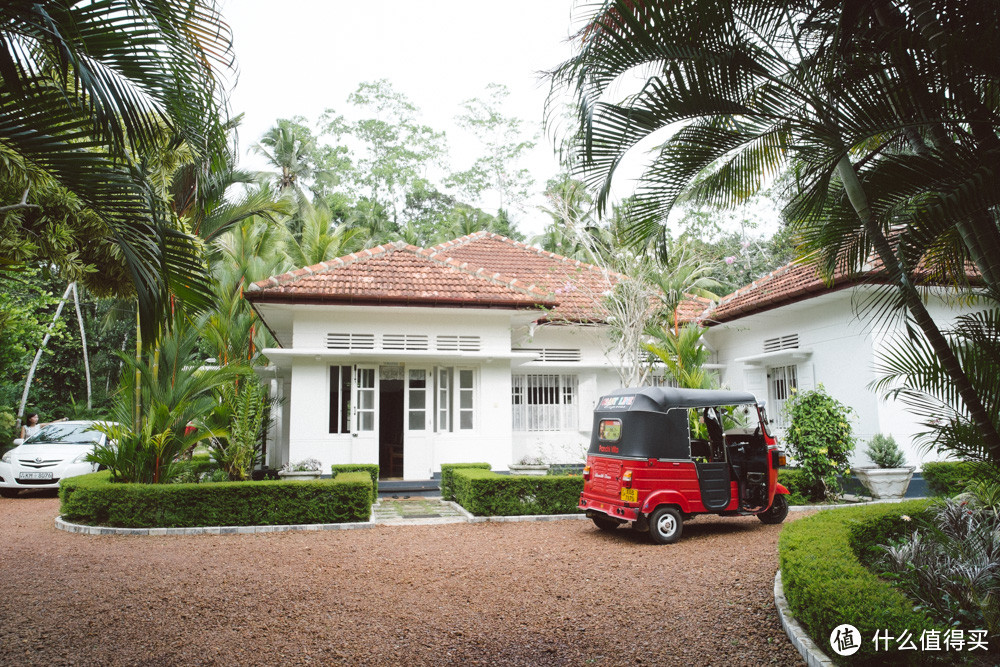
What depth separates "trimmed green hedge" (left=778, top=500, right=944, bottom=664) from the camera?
3.49 metres

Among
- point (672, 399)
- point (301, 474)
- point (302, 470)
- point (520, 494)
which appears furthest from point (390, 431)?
point (672, 399)

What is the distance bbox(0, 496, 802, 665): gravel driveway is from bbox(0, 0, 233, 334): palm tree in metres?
2.52

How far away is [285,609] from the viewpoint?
17.2 ft

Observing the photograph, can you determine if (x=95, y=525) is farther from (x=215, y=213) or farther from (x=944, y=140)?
(x=944, y=140)

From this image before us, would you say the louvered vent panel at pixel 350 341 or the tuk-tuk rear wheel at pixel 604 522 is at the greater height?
the louvered vent panel at pixel 350 341

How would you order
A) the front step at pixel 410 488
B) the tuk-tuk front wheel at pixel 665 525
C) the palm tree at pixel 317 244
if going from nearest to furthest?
1. the tuk-tuk front wheel at pixel 665 525
2. the front step at pixel 410 488
3. the palm tree at pixel 317 244

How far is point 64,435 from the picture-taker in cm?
1444

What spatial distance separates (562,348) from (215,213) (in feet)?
26.4

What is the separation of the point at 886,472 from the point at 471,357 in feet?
25.1

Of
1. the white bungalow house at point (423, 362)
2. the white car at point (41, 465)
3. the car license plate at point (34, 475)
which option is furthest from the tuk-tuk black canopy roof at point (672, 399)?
the car license plate at point (34, 475)

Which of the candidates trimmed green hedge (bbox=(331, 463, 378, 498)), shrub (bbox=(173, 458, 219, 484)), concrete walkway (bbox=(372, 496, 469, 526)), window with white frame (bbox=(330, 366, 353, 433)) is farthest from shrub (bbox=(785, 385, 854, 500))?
shrub (bbox=(173, 458, 219, 484))

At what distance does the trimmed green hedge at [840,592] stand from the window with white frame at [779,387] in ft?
27.6

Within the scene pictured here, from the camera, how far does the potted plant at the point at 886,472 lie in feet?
35.9

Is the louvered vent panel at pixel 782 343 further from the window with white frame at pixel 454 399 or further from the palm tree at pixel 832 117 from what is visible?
the palm tree at pixel 832 117
